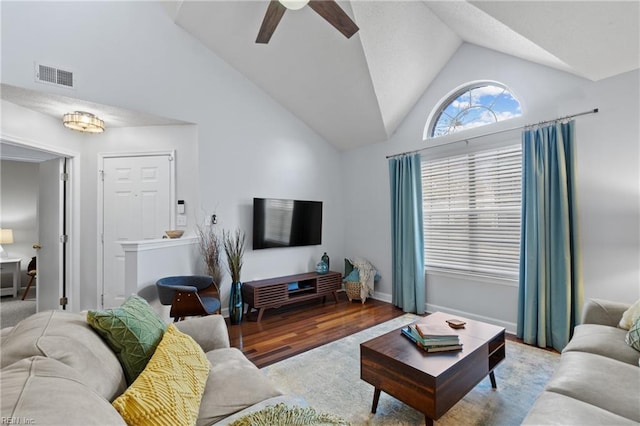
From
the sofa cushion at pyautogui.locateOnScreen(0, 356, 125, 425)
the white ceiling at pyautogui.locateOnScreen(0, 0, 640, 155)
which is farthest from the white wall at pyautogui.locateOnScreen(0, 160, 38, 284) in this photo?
the sofa cushion at pyautogui.locateOnScreen(0, 356, 125, 425)

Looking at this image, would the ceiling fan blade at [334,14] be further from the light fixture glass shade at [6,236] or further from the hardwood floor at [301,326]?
the light fixture glass shade at [6,236]

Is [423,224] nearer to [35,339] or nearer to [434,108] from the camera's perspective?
[434,108]

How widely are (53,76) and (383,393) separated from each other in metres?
4.05

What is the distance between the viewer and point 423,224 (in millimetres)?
4246

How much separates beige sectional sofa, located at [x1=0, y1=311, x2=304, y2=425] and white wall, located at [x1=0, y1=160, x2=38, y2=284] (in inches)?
231

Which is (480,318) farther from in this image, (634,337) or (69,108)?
(69,108)

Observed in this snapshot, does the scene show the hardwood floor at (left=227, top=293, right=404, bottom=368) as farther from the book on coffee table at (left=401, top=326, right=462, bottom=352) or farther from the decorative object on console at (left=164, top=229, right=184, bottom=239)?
the book on coffee table at (left=401, top=326, right=462, bottom=352)

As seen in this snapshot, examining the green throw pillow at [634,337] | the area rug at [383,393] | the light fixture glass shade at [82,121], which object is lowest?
the area rug at [383,393]

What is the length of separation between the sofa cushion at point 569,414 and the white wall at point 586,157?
2.10m

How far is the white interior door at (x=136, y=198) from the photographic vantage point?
389 centimetres

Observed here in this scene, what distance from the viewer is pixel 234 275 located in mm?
3789

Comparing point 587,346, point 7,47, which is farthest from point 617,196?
point 7,47

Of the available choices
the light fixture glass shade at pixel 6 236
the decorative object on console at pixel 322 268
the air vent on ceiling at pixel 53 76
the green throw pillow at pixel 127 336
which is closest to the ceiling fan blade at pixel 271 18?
the air vent on ceiling at pixel 53 76

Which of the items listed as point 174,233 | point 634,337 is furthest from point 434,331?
point 174,233
